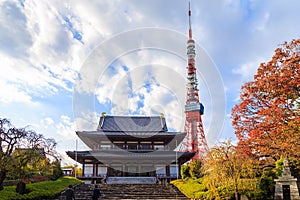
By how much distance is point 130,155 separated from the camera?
2911cm

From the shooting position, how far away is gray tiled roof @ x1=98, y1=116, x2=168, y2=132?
34.3 meters

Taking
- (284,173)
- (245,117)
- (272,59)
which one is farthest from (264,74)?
(284,173)

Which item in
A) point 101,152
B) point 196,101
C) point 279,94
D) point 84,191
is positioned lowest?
point 84,191

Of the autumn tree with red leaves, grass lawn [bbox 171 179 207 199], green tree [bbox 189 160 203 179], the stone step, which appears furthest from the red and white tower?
the autumn tree with red leaves

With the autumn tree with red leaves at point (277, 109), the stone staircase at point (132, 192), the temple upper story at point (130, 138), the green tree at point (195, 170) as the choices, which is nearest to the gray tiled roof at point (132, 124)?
the temple upper story at point (130, 138)

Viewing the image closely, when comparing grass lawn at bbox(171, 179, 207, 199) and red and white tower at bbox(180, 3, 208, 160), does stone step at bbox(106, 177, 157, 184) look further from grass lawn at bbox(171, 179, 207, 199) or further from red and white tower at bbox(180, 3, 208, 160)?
red and white tower at bbox(180, 3, 208, 160)

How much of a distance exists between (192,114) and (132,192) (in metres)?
28.1

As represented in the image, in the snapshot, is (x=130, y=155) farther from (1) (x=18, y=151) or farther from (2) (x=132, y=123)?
(1) (x=18, y=151)

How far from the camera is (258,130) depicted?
573 inches

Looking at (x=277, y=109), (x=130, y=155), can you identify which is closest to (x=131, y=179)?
(x=130, y=155)

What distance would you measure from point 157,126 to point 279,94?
905 inches

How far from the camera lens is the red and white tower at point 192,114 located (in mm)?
42656

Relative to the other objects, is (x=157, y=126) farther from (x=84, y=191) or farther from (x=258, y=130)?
(x=258, y=130)

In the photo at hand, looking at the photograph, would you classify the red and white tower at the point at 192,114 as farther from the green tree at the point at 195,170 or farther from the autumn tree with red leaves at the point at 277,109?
the autumn tree with red leaves at the point at 277,109
